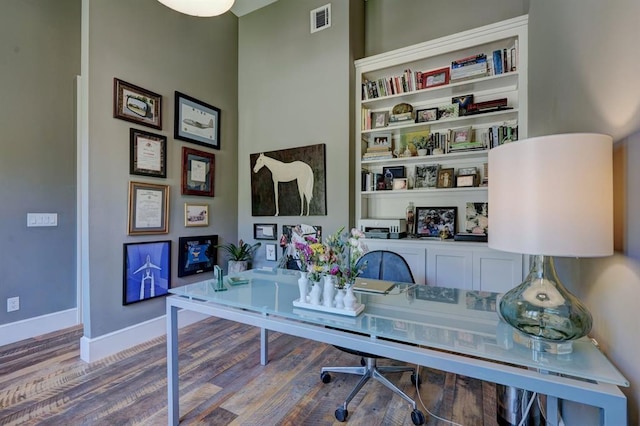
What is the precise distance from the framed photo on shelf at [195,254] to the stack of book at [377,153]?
1954 millimetres

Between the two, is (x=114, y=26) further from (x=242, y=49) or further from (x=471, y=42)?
(x=471, y=42)

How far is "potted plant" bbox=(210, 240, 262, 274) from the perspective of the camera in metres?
3.28

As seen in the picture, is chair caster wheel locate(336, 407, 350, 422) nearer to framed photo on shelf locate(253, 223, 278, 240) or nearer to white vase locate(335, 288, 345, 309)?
white vase locate(335, 288, 345, 309)

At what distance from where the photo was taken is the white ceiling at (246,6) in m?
3.43

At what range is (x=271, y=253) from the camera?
3441mm

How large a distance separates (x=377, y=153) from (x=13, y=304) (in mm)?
3695

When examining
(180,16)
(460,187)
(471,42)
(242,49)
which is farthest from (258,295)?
(242,49)

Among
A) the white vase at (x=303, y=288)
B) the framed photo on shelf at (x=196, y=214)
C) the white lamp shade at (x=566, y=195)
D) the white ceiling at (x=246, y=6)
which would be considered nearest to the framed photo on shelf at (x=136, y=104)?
the framed photo on shelf at (x=196, y=214)

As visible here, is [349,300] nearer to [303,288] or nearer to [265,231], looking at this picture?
[303,288]

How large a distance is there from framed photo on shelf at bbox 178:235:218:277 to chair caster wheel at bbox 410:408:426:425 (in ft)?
7.92

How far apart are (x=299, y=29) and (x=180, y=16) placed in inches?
48.8

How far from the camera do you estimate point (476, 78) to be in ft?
8.56

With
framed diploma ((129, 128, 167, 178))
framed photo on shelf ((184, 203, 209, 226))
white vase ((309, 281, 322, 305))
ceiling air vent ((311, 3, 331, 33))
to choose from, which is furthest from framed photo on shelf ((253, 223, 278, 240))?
ceiling air vent ((311, 3, 331, 33))

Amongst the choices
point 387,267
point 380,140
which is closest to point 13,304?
point 387,267
